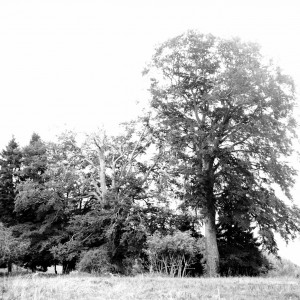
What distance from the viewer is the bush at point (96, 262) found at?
70.7 ft

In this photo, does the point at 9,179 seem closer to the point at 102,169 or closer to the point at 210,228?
the point at 102,169

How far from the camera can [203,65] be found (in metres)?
19.8

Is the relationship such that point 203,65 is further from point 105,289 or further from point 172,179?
point 105,289

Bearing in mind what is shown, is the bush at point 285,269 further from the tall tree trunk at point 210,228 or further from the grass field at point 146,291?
the grass field at point 146,291

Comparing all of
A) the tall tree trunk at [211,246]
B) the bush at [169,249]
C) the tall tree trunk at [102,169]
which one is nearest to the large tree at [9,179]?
the tall tree trunk at [102,169]

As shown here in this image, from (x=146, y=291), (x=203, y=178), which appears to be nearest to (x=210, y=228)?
(x=203, y=178)

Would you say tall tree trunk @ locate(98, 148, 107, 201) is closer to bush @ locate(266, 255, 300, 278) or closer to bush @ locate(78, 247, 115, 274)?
bush @ locate(78, 247, 115, 274)

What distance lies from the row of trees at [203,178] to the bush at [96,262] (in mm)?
87

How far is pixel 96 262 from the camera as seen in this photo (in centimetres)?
2183

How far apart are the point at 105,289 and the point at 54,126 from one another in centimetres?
2194

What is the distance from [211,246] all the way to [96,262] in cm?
740

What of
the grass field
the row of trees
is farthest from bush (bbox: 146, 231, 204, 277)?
the grass field

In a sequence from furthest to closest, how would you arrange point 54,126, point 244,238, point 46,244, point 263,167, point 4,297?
point 54,126 → point 46,244 → point 244,238 → point 263,167 → point 4,297

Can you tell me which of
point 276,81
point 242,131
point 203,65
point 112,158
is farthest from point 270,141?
point 112,158
